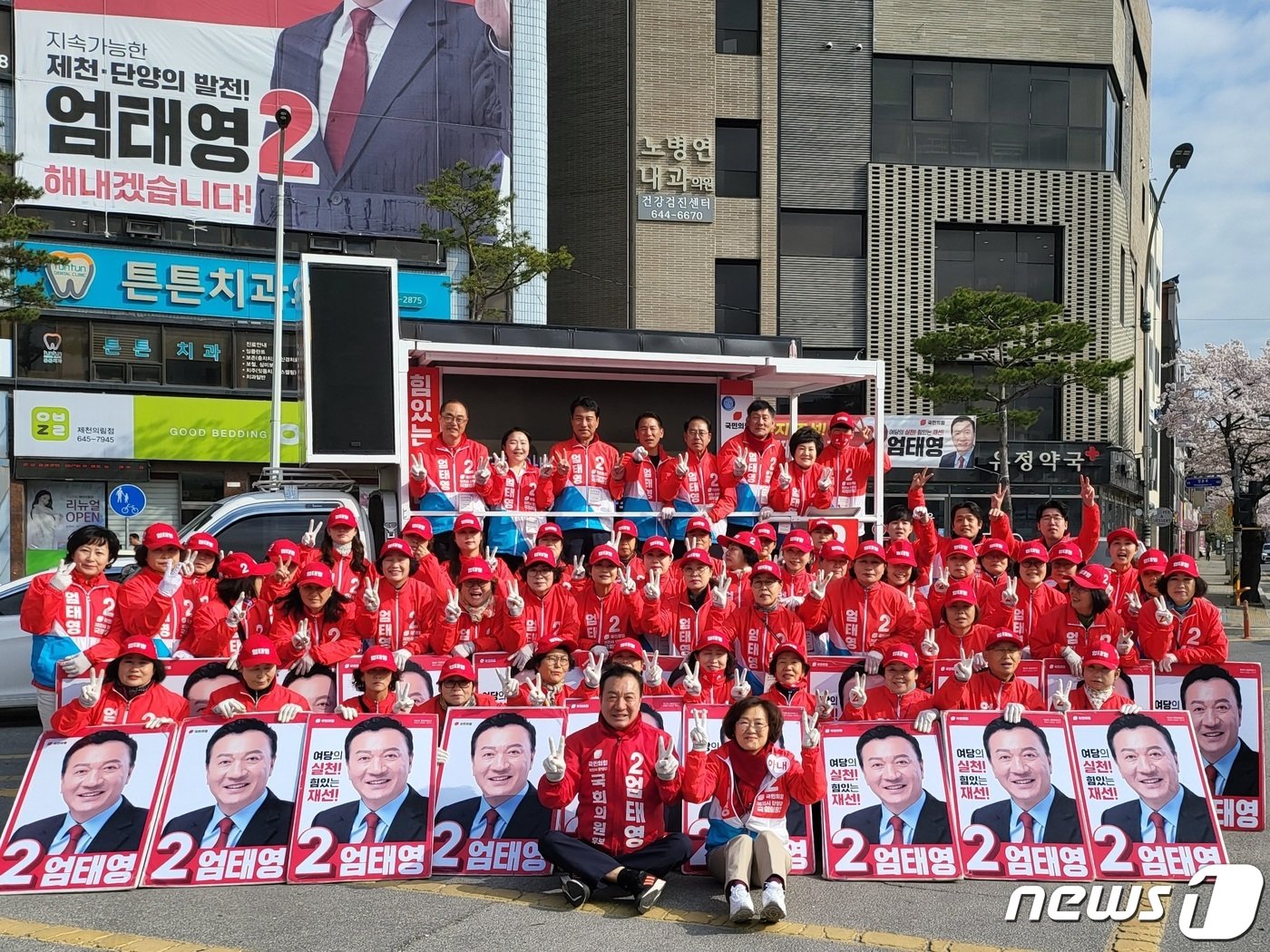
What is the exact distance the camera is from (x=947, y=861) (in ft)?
20.3

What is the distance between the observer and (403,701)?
6617mm

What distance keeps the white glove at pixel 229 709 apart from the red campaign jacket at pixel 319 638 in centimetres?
79

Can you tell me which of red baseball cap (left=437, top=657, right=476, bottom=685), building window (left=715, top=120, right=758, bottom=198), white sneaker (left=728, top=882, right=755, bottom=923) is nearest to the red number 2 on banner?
building window (left=715, top=120, right=758, bottom=198)

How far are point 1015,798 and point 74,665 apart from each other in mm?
5212

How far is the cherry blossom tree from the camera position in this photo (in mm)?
35125

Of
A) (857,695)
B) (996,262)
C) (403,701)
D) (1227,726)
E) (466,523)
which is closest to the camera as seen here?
(403,701)

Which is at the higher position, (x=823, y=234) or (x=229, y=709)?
(x=823, y=234)

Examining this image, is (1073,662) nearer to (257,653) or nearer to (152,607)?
(257,653)

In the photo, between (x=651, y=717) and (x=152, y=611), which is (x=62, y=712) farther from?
(x=651, y=717)

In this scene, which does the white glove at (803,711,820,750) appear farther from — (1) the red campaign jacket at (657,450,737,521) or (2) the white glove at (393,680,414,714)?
(1) the red campaign jacket at (657,450,737,521)

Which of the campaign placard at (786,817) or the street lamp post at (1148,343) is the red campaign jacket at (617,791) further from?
the street lamp post at (1148,343)

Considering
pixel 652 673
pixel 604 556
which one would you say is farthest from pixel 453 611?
pixel 652 673

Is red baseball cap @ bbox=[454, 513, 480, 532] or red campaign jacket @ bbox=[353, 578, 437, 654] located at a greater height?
red baseball cap @ bbox=[454, 513, 480, 532]

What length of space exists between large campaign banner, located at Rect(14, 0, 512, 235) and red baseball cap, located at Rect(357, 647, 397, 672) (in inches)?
845
